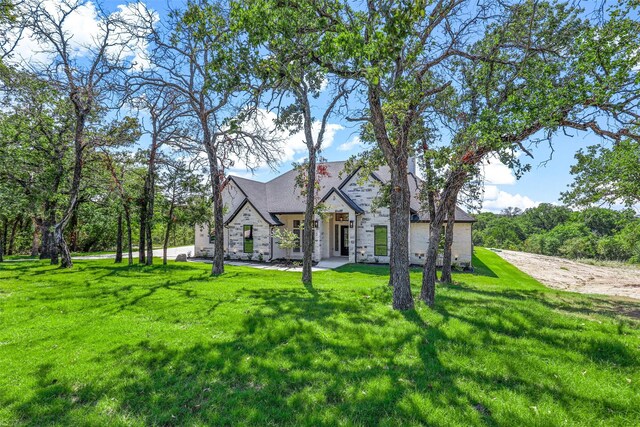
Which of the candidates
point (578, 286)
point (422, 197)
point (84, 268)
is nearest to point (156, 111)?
point (84, 268)

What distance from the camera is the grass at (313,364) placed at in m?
3.30

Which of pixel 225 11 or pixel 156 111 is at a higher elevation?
pixel 225 11

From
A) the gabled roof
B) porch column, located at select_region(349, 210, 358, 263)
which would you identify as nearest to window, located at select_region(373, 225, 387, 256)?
porch column, located at select_region(349, 210, 358, 263)

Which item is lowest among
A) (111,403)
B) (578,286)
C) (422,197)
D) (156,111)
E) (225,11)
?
(578,286)

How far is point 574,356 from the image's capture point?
448cm

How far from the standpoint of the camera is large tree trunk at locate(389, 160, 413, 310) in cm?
687

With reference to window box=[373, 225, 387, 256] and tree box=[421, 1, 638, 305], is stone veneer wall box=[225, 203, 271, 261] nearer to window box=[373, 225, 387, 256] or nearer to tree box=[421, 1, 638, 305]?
window box=[373, 225, 387, 256]

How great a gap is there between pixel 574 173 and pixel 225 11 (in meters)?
13.4

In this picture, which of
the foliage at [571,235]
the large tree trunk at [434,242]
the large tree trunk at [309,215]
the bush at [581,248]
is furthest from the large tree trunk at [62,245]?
the bush at [581,248]

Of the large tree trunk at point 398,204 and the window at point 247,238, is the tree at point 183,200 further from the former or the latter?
the large tree trunk at point 398,204

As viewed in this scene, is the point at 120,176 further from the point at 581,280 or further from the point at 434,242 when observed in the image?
the point at 581,280

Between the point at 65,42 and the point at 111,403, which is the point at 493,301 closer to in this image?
the point at 111,403

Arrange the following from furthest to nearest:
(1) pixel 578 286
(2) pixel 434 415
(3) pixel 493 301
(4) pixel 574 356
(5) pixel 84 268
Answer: (1) pixel 578 286, (5) pixel 84 268, (3) pixel 493 301, (4) pixel 574 356, (2) pixel 434 415

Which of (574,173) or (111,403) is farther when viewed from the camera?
(574,173)
